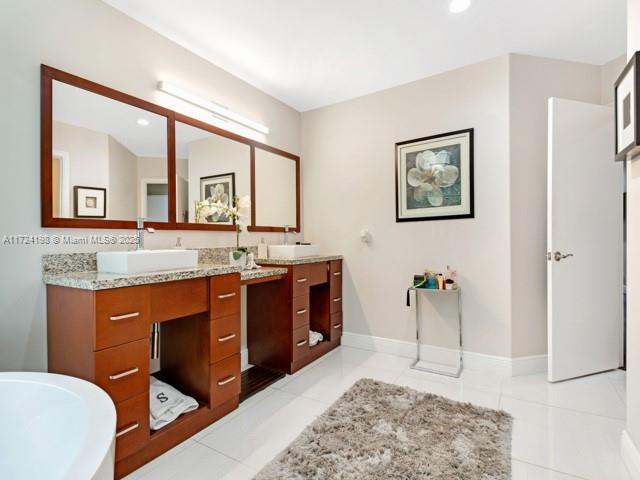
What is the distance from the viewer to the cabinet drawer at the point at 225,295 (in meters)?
1.86

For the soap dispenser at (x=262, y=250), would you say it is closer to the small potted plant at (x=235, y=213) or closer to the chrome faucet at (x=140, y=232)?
the small potted plant at (x=235, y=213)

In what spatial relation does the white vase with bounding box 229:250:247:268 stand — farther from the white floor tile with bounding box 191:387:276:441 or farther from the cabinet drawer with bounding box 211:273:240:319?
the white floor tile with bounding box 191:387:276:441

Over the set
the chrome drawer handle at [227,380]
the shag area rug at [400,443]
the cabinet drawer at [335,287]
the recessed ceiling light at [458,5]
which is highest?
the recessed ceiling light at [458,5]

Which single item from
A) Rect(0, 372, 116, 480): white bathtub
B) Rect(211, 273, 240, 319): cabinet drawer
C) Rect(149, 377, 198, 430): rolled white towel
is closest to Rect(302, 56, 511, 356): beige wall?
Rect(211, 273, 240, 319): cabinet drawer

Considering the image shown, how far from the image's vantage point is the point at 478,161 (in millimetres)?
2621

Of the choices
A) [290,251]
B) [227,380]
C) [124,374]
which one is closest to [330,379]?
[227,380]

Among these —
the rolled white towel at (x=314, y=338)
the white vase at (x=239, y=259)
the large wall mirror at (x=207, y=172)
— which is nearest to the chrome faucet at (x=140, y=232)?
the large wall mirror at (x=207, y=172)

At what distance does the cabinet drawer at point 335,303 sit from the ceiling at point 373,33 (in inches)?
82.7

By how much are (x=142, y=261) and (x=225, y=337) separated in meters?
0.67

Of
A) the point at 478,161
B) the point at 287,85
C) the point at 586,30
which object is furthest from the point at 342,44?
the point at 586,30

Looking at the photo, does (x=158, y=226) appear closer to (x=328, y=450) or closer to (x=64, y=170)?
(x=64, y=170)

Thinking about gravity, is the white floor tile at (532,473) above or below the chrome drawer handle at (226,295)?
below

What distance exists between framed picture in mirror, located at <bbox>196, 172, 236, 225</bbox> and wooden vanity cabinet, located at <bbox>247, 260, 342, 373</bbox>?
2.26 feet

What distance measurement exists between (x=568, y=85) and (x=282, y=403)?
339cm
